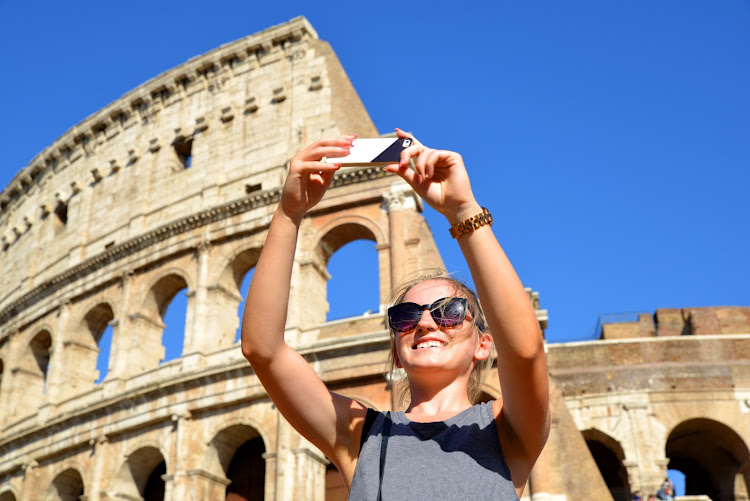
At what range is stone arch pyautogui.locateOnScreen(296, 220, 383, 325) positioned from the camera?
55.0 ft

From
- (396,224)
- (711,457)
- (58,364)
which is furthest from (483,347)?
(711,457)

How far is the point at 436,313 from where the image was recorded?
8.20 ft

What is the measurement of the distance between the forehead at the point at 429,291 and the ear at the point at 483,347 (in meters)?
0.19

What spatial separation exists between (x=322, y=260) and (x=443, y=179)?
50.4ft

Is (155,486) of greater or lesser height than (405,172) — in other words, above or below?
above

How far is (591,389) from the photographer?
18.8 metres

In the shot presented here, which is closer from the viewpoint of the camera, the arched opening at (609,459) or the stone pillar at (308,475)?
the stone pillar at (308,475)

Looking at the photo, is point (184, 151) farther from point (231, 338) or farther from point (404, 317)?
point (404, 317)

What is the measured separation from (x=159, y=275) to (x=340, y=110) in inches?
227

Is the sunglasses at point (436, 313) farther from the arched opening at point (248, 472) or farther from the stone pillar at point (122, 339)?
the stone pillar at point (122, 339)

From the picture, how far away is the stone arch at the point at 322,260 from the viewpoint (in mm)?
16766

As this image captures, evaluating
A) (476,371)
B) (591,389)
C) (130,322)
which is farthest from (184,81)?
(476,371)

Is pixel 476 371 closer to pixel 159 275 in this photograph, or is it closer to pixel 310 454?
pixel 310 454

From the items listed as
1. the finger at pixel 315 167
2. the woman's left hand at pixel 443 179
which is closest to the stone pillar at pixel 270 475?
the finger at pixel 315 167
